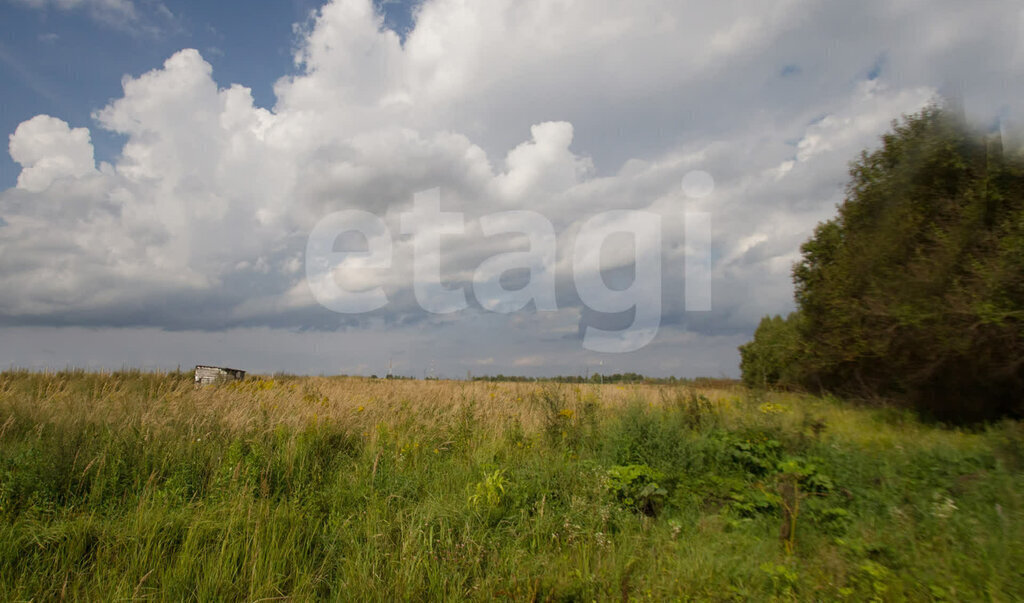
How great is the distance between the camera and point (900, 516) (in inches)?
173

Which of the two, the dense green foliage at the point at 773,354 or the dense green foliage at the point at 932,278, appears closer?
the dense green foliage at the point at 932,278

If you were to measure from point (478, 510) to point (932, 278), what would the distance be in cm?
1117

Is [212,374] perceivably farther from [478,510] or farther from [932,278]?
[932,278]

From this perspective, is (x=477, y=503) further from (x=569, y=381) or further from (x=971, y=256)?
(x=971, y=256)

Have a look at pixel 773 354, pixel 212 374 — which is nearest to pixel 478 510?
pixel 212 374

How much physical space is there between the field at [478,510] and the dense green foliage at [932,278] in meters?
3.31

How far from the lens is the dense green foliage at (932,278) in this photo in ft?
29.9

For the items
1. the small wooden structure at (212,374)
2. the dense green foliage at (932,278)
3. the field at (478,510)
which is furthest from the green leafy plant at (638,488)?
the small wooden structure at (212,374)

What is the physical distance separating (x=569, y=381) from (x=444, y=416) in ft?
14.5

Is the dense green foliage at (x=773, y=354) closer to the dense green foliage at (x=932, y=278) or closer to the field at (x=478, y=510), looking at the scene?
the dense green foliage at (x=932, y=278)

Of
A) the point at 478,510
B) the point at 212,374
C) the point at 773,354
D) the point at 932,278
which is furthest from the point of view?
the point at 773,354

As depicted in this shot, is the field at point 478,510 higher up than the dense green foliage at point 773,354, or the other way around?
the dense green foliage at point 773,354

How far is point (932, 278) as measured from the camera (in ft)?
32.4

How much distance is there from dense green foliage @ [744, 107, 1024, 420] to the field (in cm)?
331
